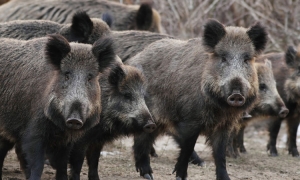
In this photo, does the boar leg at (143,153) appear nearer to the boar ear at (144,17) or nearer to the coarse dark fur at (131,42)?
the coarse dark fur at (131,42)

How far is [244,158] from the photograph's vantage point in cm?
995

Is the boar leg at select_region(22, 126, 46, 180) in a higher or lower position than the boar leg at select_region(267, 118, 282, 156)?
higher

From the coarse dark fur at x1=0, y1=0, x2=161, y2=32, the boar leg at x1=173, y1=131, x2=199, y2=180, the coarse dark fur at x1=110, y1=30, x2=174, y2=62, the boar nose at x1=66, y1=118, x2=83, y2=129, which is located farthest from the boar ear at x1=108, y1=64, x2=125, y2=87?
the coarse dark fur at x1=0, y1=0, x2=161, y2=32

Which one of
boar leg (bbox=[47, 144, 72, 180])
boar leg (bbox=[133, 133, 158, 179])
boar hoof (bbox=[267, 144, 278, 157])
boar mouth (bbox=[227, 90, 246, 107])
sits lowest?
boar hoof (bbox=[267, 144, 278, 157])

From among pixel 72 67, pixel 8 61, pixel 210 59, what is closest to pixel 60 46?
pixel 72 67

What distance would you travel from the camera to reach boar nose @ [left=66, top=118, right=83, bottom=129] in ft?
18.5

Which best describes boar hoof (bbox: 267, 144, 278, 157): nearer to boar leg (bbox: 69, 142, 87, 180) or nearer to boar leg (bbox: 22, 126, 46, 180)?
boar leg (bbox: 69, 142, 87, 180)

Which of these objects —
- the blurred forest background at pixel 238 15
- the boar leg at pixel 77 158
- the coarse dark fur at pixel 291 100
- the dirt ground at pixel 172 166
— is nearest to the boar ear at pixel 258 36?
the dirt ground at pixel 172 166

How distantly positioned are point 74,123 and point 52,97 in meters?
0.45

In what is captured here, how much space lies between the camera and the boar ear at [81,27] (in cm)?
865

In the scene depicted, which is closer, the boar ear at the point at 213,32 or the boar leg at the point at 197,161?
the boar ear at the point at 213,32

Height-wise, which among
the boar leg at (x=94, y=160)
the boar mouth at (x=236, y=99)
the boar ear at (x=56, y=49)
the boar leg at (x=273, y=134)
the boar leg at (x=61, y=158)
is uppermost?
the boar ear at (x=56, y=49)

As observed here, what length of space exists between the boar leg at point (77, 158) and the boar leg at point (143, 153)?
1046 mm

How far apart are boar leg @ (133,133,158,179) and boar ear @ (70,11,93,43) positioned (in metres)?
1.50
